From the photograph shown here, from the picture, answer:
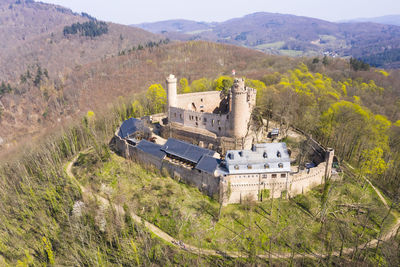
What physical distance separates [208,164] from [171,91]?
69.0 feet

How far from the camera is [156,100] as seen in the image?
73375 millimetres

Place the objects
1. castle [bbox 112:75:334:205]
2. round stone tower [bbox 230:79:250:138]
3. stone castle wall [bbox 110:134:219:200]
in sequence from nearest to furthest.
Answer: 1. castle [bbox 112:75:334:205]
2. stone castle wall [bbox 110:134:219:200]
3. round stone tower [bbox 230:79:250:138]

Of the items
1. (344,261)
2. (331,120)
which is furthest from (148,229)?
(331,120)

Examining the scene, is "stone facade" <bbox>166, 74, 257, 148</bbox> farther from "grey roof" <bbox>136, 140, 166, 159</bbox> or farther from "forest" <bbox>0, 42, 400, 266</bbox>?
"forest" <bbox>0, 42, 400, 266</bbox>

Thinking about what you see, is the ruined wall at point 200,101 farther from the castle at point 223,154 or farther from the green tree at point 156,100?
the green tree at point 156,100

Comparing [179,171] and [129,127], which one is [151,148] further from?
[129,127]

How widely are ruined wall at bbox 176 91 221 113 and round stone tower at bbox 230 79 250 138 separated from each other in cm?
1474

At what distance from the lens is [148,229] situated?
122 feet

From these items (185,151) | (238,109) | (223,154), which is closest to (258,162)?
(223,154)

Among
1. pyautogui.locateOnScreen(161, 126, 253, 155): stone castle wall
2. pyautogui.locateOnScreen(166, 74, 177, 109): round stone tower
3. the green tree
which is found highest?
pyautogui.locateOnScreen(166, 74, 177, 109): round stone tower

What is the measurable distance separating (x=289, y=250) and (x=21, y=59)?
212 meters

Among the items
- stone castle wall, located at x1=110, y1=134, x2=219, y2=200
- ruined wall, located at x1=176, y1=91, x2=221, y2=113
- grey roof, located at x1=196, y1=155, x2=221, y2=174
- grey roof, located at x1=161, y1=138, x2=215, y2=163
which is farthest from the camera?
ruined wall, located at x1=176, y1=91, x2=221, y2=113

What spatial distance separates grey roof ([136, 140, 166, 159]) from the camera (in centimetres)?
4571

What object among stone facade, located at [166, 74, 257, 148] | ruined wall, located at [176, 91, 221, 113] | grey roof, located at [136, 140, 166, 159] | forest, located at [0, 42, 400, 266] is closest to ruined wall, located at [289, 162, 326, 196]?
forest, located at [0, 42, 400, 266]
